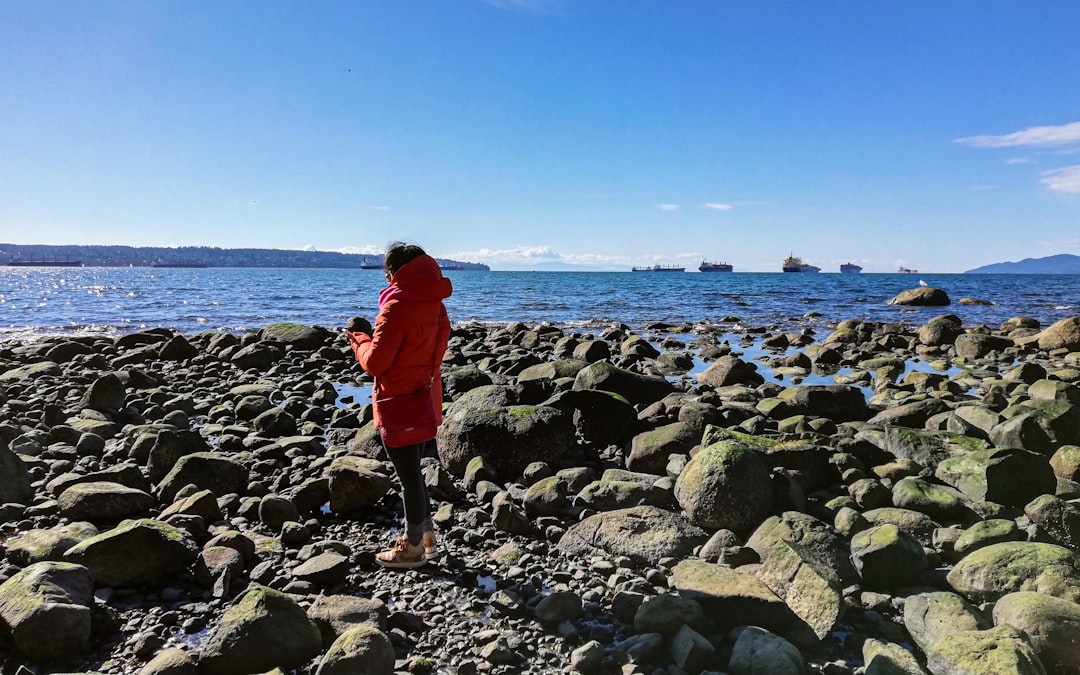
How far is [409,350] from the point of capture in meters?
4.91

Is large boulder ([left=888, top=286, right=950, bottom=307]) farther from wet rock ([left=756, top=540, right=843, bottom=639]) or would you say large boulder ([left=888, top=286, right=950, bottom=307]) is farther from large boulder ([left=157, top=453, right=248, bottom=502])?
large boulder ([left=157, top=453, right=248, bottom=502])

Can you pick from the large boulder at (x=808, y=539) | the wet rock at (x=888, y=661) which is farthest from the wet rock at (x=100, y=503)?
the wet rock at (x=888, y=661)

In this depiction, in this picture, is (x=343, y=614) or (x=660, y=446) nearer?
(x=343, y=614)

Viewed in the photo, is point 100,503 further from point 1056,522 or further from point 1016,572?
point 1056,522

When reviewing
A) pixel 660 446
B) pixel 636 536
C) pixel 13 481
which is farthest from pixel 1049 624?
pixel 13 481

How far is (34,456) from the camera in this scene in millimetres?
7816

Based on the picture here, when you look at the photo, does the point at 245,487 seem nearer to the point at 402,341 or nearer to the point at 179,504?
the point at 179,504

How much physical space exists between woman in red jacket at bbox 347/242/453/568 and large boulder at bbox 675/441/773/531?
7.71 feet

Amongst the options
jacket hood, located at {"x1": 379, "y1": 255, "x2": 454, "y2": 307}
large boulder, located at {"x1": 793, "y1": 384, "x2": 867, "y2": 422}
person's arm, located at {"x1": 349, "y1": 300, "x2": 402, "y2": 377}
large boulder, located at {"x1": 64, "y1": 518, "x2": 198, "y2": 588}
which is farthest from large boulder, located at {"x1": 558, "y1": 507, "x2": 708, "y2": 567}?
large boulder, located at {"x1": 793, "y1": 384, "x2": 867, "y2": 422}

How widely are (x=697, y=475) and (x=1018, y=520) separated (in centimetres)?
278

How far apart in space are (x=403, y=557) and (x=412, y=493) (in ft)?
1.66

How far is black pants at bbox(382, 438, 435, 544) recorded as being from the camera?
5184mm

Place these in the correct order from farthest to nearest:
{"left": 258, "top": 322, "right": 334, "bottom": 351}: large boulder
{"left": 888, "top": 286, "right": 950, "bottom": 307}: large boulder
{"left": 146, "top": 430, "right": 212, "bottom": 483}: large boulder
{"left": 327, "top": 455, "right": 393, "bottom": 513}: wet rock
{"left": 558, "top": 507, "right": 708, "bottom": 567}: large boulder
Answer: {"left": 888, "top": 286, "right": 950, "bottom": 307}: large boulder
{"left": 258, "top": 322, "right": 334, "bottom": 351}: large boulder
{"left": 146, "top": 430, "right": 212, "bottom": 483}: large boulder
{"left": 327, "top": 455, "right": 393, "bottom": 513}: wet rock
{"left": 558, "top": 507, "right": 708, "bottom": 567}: large boulder

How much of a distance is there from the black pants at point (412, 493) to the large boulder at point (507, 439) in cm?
203
